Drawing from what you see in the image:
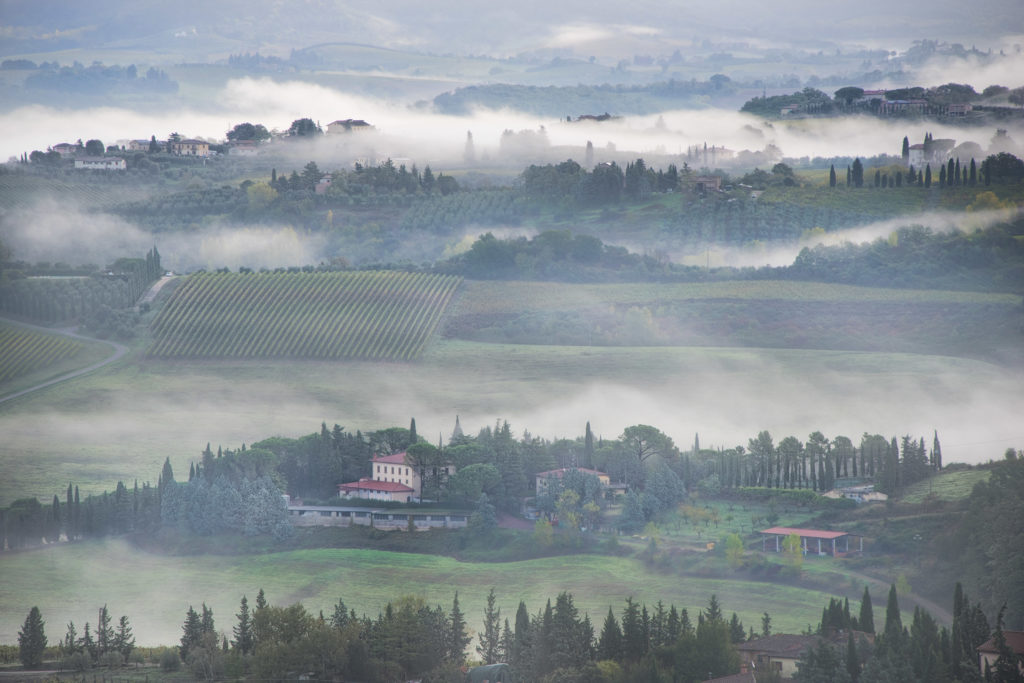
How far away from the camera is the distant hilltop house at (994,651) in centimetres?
4356

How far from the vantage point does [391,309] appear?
86.9 m

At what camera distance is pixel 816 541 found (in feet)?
181

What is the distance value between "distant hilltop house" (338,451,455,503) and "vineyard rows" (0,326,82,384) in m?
25.9

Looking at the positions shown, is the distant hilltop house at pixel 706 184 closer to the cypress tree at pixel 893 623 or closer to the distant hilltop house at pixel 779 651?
the cypress tree at pixel 893 623

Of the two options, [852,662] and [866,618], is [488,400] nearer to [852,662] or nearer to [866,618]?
[866,618]

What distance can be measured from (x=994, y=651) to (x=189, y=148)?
331 ft

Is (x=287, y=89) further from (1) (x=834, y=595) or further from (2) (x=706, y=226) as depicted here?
(1) (x=834, y=595)

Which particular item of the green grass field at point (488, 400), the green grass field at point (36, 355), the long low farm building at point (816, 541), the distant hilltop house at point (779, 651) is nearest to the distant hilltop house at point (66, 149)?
the green grass field at point (36, 355)

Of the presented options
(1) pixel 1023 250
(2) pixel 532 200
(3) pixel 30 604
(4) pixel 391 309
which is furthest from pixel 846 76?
(3) pixel 30 604

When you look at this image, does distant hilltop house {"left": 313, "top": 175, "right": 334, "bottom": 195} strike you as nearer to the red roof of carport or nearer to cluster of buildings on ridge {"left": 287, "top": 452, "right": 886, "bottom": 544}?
cluster of buildings on ridge {"left": 287, "top": 452, "right": 886, "bottom": 544}

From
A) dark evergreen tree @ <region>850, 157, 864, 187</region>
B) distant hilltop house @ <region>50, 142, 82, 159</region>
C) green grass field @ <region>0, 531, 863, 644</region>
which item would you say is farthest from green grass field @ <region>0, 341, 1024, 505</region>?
A: distant hilltop house @ <region>50, 142, 82, 159</region>

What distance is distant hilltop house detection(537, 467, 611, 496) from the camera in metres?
60.7

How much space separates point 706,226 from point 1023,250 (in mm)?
23068

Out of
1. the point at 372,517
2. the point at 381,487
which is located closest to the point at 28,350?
the point at 381,487
